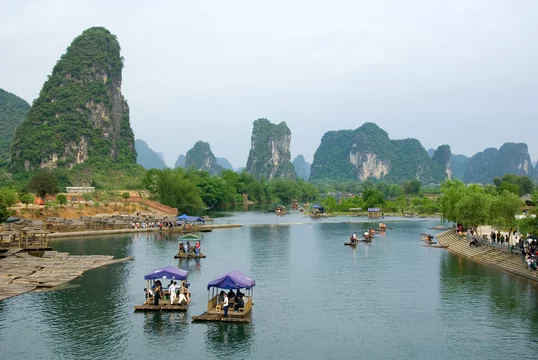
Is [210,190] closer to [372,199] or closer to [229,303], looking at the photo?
[372,199]

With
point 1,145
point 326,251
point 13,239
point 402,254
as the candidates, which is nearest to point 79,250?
point 13,239

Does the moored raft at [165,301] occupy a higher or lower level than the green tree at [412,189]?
lower

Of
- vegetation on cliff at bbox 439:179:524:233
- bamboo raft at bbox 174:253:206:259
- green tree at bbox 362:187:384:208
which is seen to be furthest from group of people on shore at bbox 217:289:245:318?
green tree at bbox 362:187:384:208

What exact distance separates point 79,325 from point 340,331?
1166cm

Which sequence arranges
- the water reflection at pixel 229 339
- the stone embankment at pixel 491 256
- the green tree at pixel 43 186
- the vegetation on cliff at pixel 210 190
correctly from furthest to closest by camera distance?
1. the vegetation on cliff at pixel 210 190
2. the green tree at pixel 43 186
3. the stone embankment at pixel 491 256
4. the water reflection at pixel 229 339

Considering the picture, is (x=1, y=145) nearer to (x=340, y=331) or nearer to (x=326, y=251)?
(x=326, y=251)

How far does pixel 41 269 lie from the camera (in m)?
37.1

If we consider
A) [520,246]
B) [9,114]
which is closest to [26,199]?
[520,246]

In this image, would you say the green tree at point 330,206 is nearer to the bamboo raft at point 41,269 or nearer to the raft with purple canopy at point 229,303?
the bamboo raft at point 41,269

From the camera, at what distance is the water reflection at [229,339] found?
21672 mm

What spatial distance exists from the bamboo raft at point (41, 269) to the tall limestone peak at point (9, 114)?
130 m

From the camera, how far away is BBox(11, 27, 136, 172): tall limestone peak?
13338 centimetres

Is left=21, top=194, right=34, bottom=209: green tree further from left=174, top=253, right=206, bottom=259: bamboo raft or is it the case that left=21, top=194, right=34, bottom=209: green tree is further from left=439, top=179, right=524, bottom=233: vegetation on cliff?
left=439, top=179, right=524, bottom=233: vegetation on cliff

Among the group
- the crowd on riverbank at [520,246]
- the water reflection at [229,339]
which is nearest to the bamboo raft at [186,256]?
the water reflection at [229,339]
